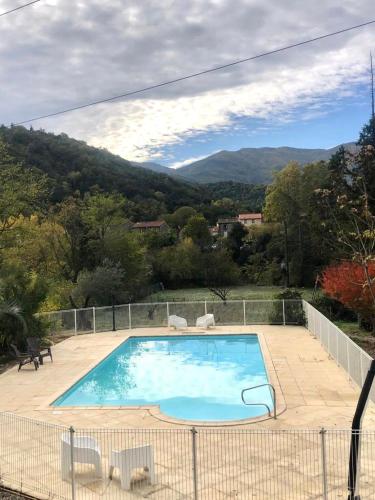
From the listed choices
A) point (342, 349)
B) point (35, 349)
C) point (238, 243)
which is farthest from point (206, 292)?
point (342, 349)

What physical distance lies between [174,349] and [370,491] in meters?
12.8

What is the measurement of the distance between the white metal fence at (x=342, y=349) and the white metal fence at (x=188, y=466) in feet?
8.67

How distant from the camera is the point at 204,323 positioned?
2114cm

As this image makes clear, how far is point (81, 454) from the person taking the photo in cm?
695

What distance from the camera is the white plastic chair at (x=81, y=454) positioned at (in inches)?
273

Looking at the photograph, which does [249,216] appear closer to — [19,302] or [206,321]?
[206,321]

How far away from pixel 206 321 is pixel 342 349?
8818mm

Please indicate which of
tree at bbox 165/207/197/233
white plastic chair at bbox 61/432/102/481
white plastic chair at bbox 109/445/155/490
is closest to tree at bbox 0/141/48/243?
white plastic chair at bbox 61/432/102/481

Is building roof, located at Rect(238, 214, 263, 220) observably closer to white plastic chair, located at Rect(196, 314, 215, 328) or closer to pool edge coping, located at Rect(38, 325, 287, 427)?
white plastic chair, located at Rect(196, 314, 215, 328)

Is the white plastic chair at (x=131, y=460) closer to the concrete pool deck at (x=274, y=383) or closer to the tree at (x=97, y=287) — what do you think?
the concrete pool deck at (x=274, y=383)

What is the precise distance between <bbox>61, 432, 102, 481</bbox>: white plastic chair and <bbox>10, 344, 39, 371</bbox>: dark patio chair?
7.91 m

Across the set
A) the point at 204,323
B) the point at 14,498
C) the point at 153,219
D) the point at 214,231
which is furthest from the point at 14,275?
the point at 214,231

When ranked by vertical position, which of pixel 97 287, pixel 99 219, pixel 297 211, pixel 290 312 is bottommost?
pixel 290 312

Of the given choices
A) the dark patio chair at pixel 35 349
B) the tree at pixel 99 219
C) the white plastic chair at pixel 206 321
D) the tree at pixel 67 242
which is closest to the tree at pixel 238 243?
the tree at pixel 99 219
